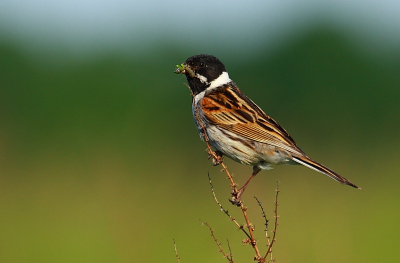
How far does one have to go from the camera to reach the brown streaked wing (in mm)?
6145

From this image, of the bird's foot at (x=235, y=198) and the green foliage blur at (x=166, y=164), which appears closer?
the bird's foot at (x=235, y=198)

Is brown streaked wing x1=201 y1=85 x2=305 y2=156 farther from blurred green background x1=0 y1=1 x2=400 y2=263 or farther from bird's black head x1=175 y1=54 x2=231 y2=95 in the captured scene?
blurred green background x1=0 y1=1 x2=400 y2=263

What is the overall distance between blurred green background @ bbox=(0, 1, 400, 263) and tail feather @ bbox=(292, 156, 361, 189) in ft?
10.0

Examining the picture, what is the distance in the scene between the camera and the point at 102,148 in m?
14.5

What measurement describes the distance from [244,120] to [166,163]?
740 centimetres

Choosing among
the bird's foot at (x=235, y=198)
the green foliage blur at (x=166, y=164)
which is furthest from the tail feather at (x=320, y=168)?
the green foliage blur at (x=166, y=164)

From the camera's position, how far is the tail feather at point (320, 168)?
547 cm

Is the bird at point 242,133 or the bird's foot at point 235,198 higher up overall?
the bird at point 242,133

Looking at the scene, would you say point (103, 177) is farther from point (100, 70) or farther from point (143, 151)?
point (100, 70)

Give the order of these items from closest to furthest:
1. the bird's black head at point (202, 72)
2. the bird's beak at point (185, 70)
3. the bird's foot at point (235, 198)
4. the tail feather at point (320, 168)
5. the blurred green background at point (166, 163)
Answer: the bird's foot at point (235, 198), the tail feather at point (320, 168), the bird's beak at point (185, 70), the bird's black head at point (202, 72), the blurred green background at point (166, 163)

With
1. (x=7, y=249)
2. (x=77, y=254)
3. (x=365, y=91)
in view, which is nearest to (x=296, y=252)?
(x=77, y=254)

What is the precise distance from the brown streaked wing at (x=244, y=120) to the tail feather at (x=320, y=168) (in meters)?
0.10

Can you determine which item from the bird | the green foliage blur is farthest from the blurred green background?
the bird

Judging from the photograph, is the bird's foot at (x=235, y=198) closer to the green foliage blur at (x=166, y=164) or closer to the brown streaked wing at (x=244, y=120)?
the brown streaked wing at (x=244, y=120)
